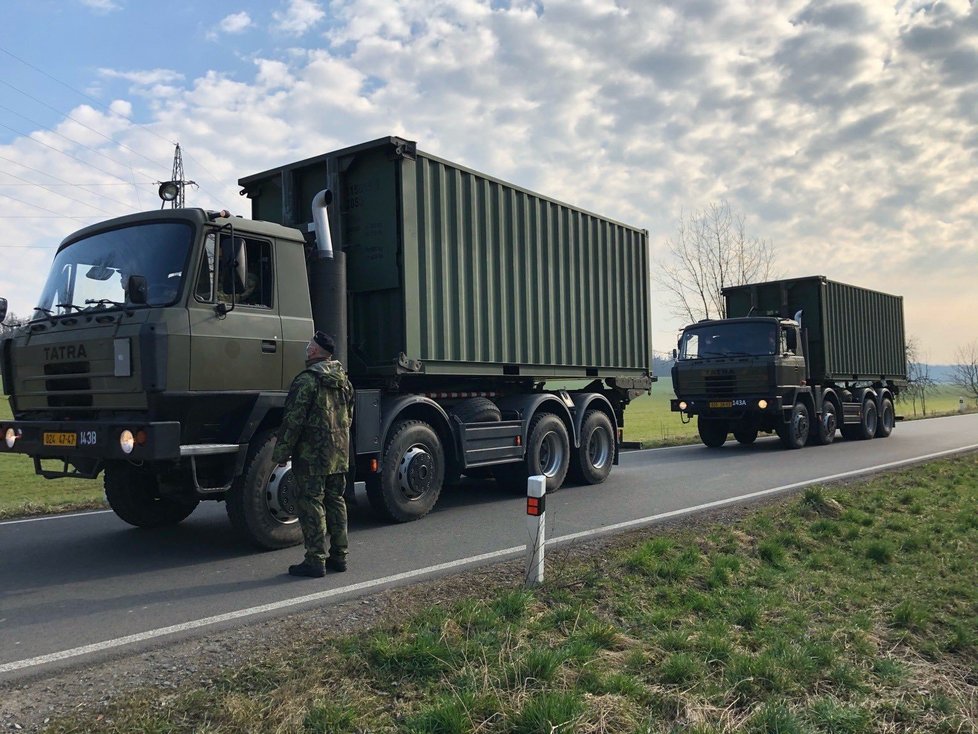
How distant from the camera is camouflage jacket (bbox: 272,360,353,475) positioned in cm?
575

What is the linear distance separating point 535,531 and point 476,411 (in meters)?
3.65

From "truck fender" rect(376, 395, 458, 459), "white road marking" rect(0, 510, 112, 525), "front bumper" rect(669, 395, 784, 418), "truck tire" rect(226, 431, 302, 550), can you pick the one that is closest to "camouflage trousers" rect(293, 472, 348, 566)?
"truck tire" rect(226, 431, 302, 550)

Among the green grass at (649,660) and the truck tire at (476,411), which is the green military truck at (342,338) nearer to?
the truck tire at (476,411)

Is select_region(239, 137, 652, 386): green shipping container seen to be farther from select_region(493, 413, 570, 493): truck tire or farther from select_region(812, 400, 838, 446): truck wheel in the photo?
select_region(812, 400, 838, 446): truck wheel

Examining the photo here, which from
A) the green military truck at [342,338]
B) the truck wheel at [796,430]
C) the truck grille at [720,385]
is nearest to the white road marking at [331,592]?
the green military truck at [342,338]

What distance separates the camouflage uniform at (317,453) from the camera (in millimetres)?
5742

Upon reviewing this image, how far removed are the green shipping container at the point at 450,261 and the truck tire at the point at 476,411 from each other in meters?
0.37

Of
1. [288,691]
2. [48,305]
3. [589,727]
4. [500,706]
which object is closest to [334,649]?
[288,691]

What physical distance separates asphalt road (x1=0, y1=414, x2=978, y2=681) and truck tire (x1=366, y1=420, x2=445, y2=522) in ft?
0.60

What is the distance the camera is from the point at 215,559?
20.9 feet

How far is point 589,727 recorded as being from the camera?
10.9 feet

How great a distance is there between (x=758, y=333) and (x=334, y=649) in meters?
13.5

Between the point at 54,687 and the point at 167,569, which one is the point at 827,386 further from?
the point at 54,687

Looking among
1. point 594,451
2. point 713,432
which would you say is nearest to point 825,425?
point 713,432
